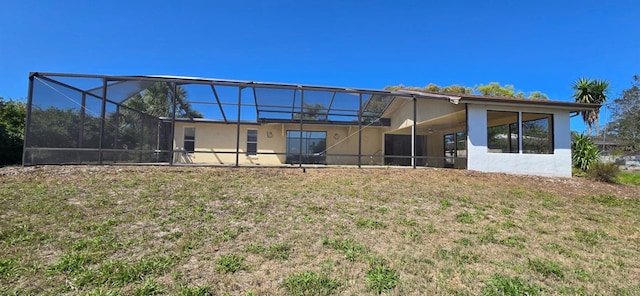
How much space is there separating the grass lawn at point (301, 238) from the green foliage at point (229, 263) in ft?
0.07

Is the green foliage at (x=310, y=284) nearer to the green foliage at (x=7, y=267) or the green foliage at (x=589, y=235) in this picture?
the green foliage at (x=7, y=267)

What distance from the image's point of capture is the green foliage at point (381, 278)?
2578 millimetres

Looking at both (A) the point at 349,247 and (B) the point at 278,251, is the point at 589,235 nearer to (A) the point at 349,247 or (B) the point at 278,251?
(A) the point at 349,247

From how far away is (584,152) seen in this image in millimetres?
12906

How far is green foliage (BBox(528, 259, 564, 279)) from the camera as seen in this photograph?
2943 mm

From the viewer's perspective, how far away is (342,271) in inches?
113

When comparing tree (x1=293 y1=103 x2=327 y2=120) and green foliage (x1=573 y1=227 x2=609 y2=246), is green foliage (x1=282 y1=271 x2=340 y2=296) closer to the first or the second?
green foliage (x1=573 y1=227 x2=609 y2=246)

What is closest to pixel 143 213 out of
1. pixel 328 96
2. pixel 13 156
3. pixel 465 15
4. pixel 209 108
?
pixel 328 96

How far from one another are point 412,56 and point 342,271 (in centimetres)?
2124

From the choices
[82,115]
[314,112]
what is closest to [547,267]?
[314,112]

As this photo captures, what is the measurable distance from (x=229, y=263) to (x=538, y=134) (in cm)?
1222

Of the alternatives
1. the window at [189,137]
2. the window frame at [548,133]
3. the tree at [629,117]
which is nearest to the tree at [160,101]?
the window at [189,137]

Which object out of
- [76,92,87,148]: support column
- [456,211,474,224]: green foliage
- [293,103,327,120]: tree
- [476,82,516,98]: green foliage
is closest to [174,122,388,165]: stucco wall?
[293,103,327,120]: tree

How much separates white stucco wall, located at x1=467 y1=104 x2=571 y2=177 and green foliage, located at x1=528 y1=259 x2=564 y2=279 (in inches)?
299
